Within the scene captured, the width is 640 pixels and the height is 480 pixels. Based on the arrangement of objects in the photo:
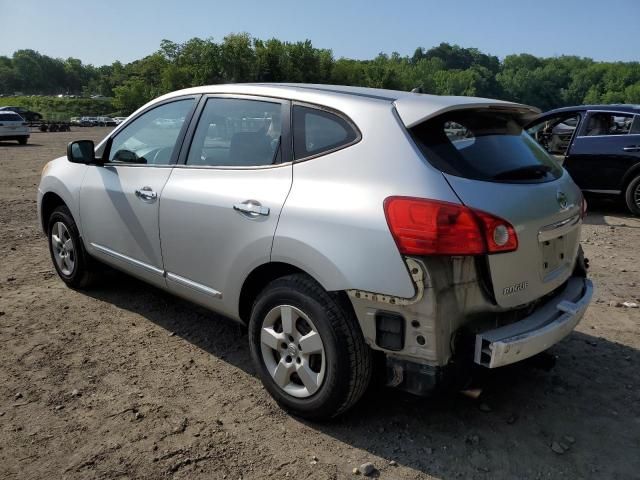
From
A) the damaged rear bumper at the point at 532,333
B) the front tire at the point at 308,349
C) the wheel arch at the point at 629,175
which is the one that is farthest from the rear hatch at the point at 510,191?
the wheel arch at the point at 629,175

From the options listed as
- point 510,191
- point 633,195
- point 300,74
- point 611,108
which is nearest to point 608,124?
point 611,108

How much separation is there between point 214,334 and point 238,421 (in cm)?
119

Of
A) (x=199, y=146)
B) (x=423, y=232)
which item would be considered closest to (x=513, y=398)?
(x=423, y=232)

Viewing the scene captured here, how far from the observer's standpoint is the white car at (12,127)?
25.6 metres

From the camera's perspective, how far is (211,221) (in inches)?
127

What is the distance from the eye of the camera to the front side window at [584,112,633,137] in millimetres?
8625

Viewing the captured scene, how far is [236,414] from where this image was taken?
3.06 metres

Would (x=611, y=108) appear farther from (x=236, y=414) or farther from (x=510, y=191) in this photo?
(x=236, y=414)

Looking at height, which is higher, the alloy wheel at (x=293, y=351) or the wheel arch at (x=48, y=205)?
the wheel arch at (x=48, y=205)

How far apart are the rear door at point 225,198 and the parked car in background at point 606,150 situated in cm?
651

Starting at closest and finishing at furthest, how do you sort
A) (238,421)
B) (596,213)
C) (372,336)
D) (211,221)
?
1. (372,336)
2. (238,421)
3. (211,221)
4. (596,213)

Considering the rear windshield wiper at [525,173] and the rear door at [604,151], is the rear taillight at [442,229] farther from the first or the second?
the rear door at [604,151]

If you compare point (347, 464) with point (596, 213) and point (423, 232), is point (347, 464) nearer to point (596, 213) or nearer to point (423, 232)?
point (423, 232)

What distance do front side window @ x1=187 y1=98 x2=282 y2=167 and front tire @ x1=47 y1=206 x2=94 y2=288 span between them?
172 cm
